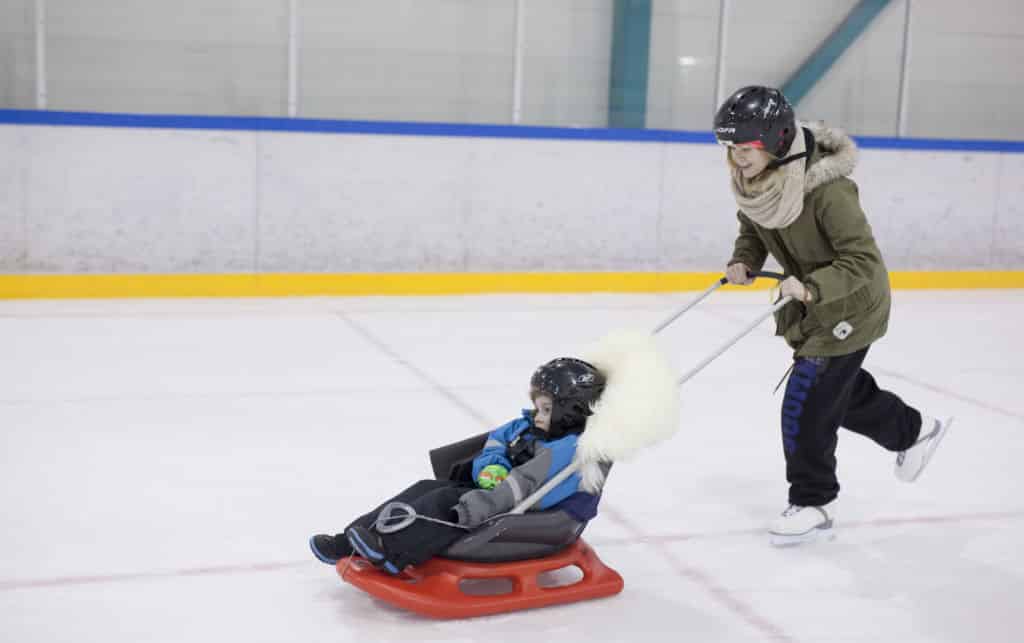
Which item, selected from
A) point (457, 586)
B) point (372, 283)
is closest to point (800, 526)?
point (457, 586)

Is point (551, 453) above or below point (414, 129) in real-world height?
below

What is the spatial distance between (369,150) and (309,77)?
0.72 metres

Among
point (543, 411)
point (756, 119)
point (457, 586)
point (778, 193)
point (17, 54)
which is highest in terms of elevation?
point (17, 54)

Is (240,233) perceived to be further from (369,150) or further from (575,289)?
(575,289)

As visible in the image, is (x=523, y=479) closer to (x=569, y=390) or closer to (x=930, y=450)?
(x=569, y=390)

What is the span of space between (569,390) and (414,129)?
5096mm

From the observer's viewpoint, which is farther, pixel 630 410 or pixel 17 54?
pixel 17 54

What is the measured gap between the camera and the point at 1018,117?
9.34 m

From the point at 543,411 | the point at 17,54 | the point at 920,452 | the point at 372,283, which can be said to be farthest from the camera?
the point at 372,283

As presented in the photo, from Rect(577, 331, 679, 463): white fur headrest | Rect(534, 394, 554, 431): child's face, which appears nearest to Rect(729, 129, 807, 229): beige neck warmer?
Rect(577, 331, 679, 463): white fur headrest

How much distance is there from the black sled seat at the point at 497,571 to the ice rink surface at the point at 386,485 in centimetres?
4

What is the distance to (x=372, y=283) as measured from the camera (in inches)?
299

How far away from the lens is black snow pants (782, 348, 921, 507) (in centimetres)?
314

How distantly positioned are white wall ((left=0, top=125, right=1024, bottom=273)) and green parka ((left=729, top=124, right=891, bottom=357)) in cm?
460
